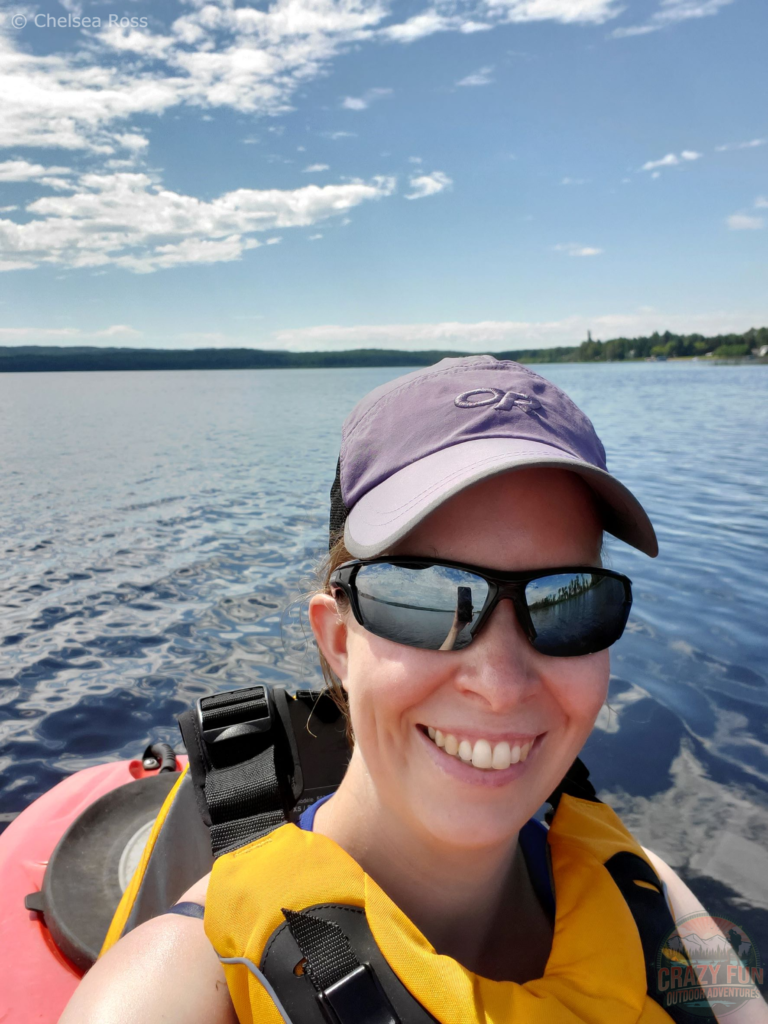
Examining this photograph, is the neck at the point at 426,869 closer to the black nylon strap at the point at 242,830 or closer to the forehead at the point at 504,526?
the black nylon strap at the point at 242,830

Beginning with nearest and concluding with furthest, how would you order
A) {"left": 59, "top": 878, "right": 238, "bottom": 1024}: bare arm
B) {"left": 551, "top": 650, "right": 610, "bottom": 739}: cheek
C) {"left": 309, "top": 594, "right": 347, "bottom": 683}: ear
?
{"left": 59, "top": 878, "right": 238, "bottom": 1024}: bare arm < {"left": 551, "top": 650, "right": 610, "bottom": 739}: cheek < {"left": 309, "top": 594, "right": 347, "bottom": 683}: ear

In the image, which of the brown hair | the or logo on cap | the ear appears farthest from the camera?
the brown hair

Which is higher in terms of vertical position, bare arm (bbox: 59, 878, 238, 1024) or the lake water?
bare arm (bbox: 59, 878, 238, 1024)

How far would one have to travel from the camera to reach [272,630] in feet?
24.6

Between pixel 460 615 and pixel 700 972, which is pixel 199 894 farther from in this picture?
pixel 700 972

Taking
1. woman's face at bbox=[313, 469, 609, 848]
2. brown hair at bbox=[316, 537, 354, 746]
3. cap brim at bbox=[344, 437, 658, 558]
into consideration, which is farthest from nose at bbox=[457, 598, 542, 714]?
brown hair at bbox=[316, 537, 354, 746]

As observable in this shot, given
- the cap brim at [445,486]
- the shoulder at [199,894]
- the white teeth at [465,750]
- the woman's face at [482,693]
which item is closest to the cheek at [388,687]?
the woman's face at [482,693]

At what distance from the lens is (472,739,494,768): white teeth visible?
1.41 meters

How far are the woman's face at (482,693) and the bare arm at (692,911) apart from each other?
28.8 inches

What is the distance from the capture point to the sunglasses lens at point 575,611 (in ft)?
4.74

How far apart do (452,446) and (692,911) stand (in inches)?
58.7

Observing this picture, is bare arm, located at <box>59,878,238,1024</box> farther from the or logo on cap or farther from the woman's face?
the or logo on cap

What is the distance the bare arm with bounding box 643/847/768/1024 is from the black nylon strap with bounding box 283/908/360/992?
3.22ft

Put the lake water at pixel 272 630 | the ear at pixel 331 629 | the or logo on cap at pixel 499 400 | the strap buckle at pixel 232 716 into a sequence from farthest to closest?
1. the lake water at pixel 272 630
2. the strap buckle at pixel 232 716
3. the ear at pixel 331 629
4. the or logo on cap at pixel 499 400
